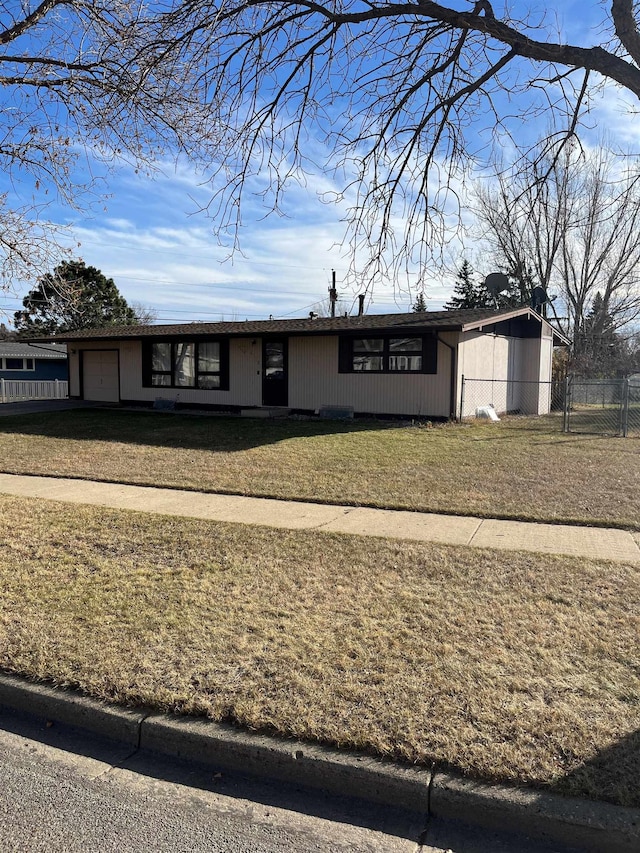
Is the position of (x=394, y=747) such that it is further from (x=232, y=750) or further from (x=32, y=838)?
(x=32, y=838)

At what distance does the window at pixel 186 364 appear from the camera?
20.1 m

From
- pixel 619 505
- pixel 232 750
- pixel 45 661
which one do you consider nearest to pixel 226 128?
pixel 45 661

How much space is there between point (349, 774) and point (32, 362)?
→ 43270 millimetres

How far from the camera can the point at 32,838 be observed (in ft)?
7.79

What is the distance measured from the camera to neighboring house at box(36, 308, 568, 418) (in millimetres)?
16625

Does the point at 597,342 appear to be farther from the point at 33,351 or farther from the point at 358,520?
the point at 33,351

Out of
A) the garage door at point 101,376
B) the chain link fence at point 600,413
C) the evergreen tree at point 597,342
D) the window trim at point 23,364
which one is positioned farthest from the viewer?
the window trim at point 23,364

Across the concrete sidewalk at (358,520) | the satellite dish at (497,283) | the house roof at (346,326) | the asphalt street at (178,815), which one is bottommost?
the asphalt street at (178,815)

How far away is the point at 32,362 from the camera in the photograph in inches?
1607

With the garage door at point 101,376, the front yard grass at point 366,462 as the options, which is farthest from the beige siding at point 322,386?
the garage door at point 101,376

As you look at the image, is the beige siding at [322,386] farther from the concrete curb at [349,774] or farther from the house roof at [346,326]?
the concrete curb at [349,774]

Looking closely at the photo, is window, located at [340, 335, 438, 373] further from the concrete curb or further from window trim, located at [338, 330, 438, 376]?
the concrete curb

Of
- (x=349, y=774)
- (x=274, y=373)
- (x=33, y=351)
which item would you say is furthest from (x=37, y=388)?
(x=349, y=774)

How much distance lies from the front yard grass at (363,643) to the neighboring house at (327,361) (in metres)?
11.0
